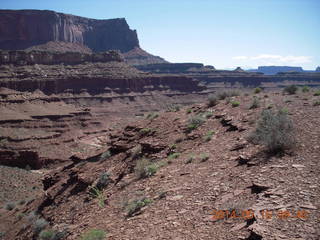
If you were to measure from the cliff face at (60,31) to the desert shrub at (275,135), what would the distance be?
132 meters

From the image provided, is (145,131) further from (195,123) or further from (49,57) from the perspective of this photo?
(49,57)

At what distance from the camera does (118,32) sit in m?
165

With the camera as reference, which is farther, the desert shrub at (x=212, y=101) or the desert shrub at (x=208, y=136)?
the desert shrub at (x=212, y=101)

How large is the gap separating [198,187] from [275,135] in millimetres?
2566

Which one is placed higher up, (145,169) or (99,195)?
(145,169)

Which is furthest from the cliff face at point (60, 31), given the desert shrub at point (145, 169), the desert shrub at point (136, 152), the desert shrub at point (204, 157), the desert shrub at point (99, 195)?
the desert shrub at point (204, 157)

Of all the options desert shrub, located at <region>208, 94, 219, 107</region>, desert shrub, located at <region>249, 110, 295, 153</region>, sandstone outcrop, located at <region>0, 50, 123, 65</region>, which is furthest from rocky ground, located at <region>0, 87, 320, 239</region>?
sandstone outcrop, located at <region>0, 50, 123, 65</region>

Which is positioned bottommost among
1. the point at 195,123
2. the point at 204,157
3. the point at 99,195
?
the point at 99,195

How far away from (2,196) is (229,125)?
20.0m
